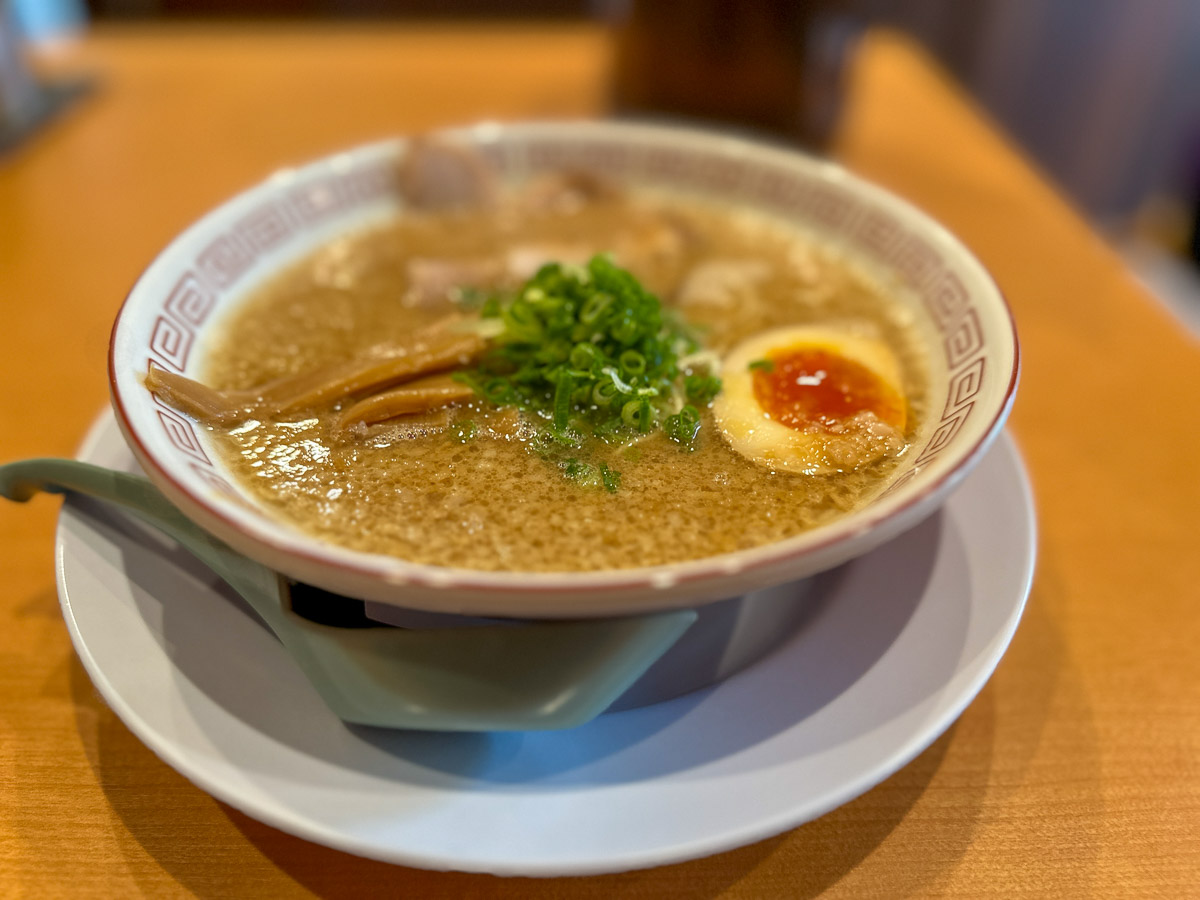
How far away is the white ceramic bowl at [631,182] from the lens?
2.80 feet

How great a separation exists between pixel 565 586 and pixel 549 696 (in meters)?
0.13

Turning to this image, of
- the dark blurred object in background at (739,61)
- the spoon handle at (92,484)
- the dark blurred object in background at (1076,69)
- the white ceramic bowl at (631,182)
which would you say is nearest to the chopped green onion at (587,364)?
the white ceramic bowl at (631,182)

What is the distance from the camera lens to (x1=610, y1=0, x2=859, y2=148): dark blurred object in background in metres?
2.27

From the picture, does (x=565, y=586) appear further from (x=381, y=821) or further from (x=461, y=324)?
(x=461, y=324)

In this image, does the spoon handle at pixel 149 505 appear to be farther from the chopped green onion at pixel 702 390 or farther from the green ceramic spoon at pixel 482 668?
the chopped green onion at pixel 702 390

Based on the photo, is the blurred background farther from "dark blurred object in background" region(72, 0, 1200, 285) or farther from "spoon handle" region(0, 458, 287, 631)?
"spoon handle" region(0, 458, 287, 631)

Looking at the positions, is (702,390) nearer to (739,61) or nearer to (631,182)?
(631,182)

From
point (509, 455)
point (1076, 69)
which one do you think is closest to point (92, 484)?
point (509, 455)

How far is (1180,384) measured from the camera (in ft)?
5.92

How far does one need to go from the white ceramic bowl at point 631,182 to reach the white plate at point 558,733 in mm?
160

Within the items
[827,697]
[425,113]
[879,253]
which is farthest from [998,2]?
[827,697]

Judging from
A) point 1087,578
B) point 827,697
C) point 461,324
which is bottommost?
point 1087,578

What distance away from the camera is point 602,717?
0.99 metres

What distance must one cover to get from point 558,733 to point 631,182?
1.44 meters
